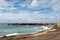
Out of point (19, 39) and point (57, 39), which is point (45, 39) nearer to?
point (57, 39)

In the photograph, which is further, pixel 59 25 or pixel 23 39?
pixel 59 25

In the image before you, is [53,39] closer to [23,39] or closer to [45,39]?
[45,39]

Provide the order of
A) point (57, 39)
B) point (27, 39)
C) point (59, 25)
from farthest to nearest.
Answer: point (59, 25) → point (27, 39) → point (57, 39)

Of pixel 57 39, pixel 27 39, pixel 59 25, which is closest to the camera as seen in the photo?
pixel 57 39

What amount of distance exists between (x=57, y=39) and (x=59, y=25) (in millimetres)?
7550

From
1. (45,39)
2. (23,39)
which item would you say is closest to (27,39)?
(23,39)

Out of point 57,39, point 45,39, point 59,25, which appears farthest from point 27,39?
point 59,25

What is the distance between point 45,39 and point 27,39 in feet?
2.77

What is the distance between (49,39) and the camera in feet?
24.2

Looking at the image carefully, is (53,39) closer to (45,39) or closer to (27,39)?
(45,39)

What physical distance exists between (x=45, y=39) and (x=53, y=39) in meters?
0.33

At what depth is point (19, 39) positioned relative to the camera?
7844mm

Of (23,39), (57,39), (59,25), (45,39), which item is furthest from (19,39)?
(59,25)

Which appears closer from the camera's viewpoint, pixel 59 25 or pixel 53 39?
pixel 53 39
